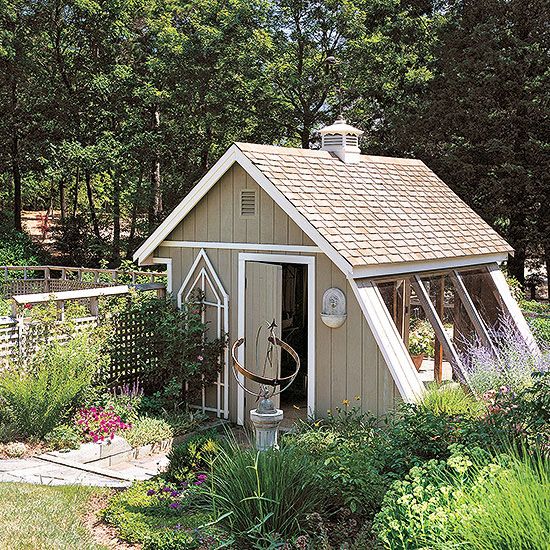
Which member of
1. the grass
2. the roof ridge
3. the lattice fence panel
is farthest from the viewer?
the lattice fence panel

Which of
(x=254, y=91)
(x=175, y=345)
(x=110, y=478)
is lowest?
(x=110, y=478)

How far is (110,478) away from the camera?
6.75 meters

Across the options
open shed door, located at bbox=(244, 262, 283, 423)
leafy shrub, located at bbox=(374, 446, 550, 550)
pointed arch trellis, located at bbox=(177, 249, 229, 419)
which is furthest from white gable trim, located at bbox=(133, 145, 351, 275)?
leafy shrub, located at bbox=(374, 446, 550, 550)

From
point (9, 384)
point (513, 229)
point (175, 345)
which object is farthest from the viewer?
point (513, 229)

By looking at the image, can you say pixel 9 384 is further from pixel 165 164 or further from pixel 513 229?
pixel 165 164

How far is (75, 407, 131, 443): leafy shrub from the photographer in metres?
7.77

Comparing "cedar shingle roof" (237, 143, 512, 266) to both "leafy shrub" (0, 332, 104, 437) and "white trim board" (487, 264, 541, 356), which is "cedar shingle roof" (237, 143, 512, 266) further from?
"leafy shrub" (0, 332, 104, 437)

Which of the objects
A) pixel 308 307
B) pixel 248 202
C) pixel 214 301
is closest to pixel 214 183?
pixel 248 202

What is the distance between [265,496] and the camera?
4.59m

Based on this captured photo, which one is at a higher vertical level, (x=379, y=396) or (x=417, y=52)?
(x=417, y=52)

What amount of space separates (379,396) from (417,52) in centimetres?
2066

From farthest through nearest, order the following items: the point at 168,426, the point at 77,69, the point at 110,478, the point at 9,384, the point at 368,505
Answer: the point at 77,69
the point at 168,426
the point at 9,384
the point at 110,478
the point at 368,505

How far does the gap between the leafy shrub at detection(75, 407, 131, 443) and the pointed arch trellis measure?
1.51 meters

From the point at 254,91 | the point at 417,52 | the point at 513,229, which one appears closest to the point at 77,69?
the point at 254,91
